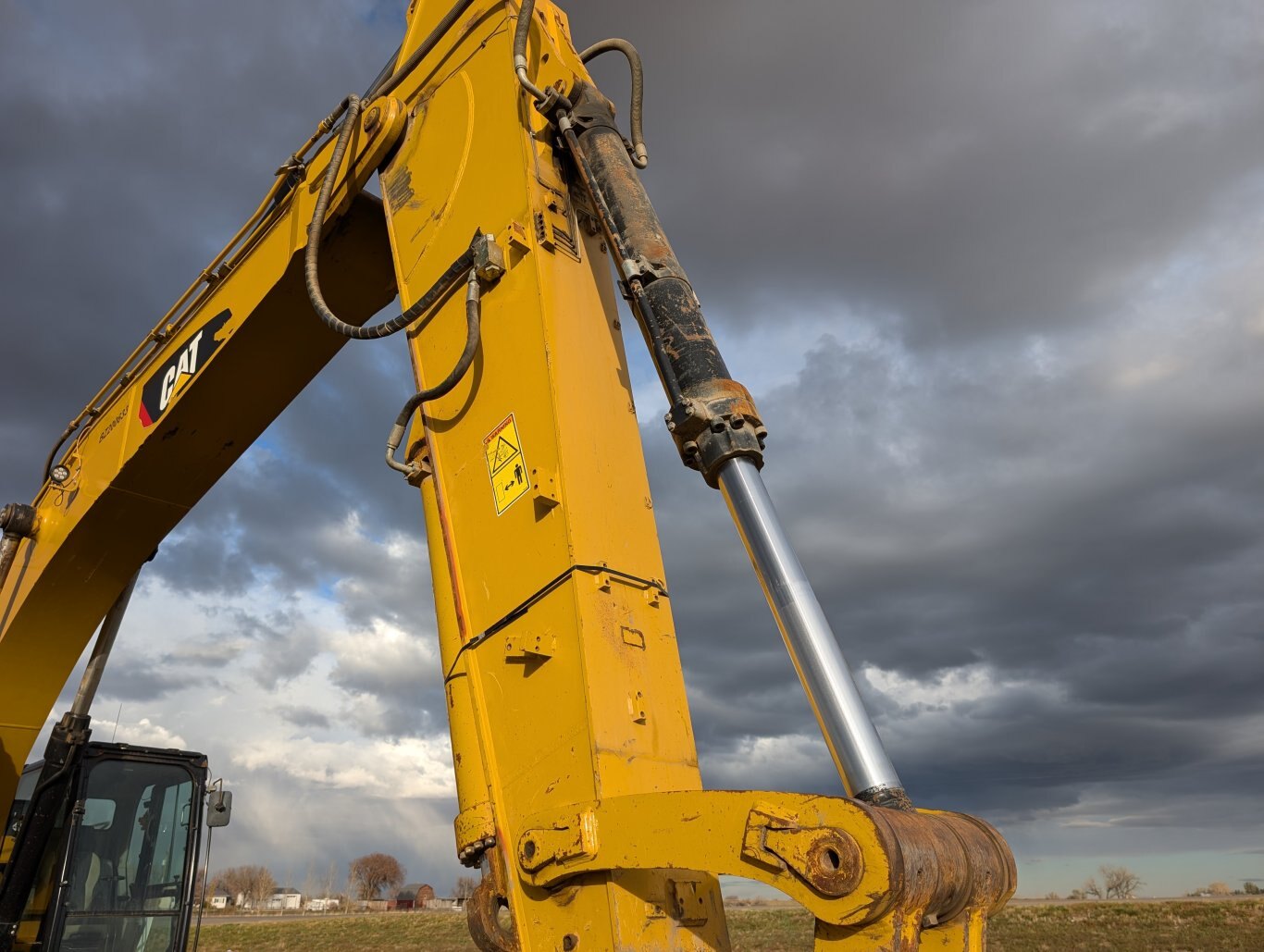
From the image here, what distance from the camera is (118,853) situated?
19.2 feet

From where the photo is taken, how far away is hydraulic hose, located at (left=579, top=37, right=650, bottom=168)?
3.37 metres

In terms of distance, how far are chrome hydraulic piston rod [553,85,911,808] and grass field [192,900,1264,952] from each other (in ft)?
46.0

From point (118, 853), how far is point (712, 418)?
5342 mm

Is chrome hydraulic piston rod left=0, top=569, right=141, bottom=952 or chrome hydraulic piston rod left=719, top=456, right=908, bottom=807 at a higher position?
chrome hydraulic piston rod left=0, top=569, right=141, bottom=952

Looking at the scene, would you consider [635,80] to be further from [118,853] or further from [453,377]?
[118,853]

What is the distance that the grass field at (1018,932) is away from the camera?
15.2 m

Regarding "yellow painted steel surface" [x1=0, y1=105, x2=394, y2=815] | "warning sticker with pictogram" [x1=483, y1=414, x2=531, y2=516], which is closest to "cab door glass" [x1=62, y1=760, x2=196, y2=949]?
"yellow painted steel surface" [x1=0, y1=105, x2=394, y2=815]

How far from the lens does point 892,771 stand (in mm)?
2082

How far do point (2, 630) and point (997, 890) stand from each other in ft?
19.9

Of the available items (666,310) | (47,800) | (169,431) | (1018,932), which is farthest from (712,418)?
(1018,932)

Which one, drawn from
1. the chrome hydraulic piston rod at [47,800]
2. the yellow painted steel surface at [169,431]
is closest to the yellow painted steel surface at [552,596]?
the yellow painted steel surface at [169,431]

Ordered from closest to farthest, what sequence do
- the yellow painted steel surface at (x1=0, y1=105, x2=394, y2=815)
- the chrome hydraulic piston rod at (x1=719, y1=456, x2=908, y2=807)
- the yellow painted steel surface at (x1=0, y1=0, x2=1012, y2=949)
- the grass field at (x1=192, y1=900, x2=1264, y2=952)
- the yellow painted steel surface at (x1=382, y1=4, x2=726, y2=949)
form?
the yellow painted steel surface at (x1=0, y1=0, x2=1012, y2=949) < the chrome hydraulic piston rod at (x1=719, y1=456, x2=908, y2=807) < the yellow painted steel surface at (x1=382, y1=4, x2=726, y2=949) < the yellow painted steel surface at (x1=0, y1=105, x2=394, y2=815) < the grass field at (x1=192, y1=900, x2=1264, y2=952)

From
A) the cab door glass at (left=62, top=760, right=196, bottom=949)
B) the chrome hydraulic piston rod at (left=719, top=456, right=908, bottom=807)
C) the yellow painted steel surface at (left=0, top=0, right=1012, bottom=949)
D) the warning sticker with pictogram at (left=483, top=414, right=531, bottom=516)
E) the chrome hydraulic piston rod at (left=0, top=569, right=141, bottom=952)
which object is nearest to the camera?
the yellow painted steel surface at (left=0, top=0, right=1012, bottom=949)

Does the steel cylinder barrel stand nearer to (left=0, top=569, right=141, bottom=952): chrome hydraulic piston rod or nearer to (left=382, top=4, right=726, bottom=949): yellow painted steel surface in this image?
(left=382, top=4, right=726, bottom=949): yellow painted steel surface
